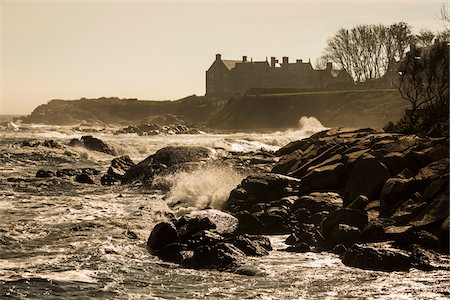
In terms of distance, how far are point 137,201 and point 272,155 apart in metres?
14.9

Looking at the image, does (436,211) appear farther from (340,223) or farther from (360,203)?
(360,203)

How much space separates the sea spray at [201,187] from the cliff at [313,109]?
195 ft

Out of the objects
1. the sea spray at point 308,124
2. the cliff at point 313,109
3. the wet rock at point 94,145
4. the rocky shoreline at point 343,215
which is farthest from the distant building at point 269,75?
the rocky shoreline at point 343,215

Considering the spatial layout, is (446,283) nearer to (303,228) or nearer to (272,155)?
(303,228)

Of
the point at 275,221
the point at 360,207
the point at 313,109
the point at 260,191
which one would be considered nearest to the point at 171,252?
the point at 275,221

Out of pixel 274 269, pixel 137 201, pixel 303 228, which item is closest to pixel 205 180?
pixel 137 201

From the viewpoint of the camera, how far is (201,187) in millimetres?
28734

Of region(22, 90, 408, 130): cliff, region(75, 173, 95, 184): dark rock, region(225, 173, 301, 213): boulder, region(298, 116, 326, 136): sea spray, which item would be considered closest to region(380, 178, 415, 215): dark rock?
region(225, 173, 301, 213): boulder

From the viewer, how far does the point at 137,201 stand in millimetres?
27844

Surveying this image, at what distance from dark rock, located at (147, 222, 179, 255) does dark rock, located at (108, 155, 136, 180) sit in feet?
54.6

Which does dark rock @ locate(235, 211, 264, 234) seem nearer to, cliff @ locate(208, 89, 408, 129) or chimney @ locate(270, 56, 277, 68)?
cliff @ locate(208, 89, 408, 129)

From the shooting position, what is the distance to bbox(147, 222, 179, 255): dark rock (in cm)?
1858

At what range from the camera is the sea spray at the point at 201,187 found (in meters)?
26.5

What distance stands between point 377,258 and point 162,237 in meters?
6.55
